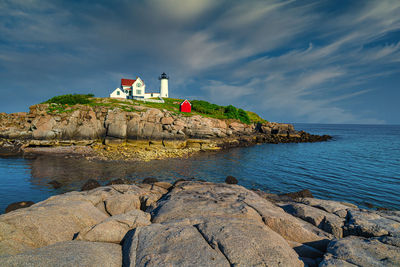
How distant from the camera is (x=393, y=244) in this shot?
223 inches

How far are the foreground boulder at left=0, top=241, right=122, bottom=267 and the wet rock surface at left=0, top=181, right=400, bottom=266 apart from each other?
2 centimetres

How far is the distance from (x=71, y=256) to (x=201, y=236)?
3.55 meters

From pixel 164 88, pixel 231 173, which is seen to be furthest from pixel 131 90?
pixel 231 173

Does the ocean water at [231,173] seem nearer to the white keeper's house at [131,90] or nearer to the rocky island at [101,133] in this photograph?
the rocky island at [101,133]

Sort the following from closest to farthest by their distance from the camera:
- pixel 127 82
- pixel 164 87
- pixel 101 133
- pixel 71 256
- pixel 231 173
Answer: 1. pixel 71 256
2. pixel 231 173
3. pixel 101 133
4. pixel 127 82
5. pixel 164 87

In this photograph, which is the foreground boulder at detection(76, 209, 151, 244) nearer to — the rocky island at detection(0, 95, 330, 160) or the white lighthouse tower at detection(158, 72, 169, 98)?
the rocky island at detection(0, 95, 330, 160)

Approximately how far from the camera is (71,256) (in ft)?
15.7

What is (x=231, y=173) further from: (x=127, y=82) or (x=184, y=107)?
(x=127, y=82)

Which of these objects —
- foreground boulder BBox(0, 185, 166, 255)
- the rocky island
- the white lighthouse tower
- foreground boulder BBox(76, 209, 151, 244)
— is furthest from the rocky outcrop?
the white lighthouse tower

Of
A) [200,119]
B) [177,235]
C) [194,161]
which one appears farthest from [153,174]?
[200,119]

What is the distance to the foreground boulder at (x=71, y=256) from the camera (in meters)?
4.33

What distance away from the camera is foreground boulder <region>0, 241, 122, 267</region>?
4.33 meters

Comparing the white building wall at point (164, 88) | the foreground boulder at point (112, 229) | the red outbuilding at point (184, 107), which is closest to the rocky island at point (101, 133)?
the red outbuilding at point (184, 107)

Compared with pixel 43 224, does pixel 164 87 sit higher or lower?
higher
